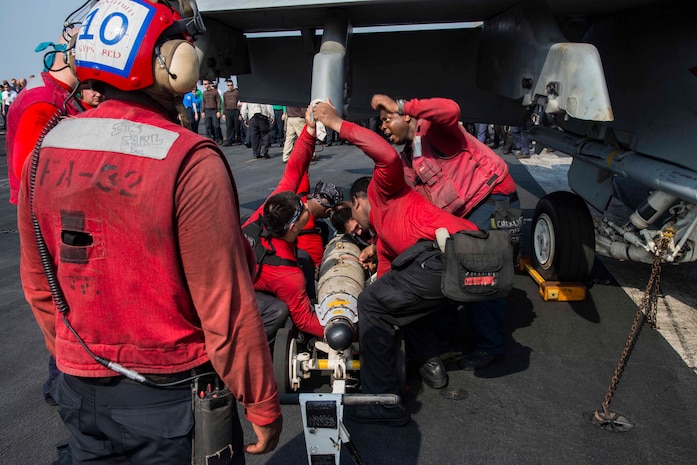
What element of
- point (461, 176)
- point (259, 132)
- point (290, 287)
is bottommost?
point (259, 132)

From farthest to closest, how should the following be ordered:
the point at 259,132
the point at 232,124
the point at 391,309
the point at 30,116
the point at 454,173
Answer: the point at 232,124 → the point at 259,132 → the point at 454,173 → the point at 391,309 → the point at 30,116

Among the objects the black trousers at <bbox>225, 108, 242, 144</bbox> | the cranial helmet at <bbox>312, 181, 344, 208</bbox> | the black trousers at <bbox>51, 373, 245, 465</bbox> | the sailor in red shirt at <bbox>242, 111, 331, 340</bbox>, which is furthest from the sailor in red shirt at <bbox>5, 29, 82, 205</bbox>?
the black trousers at <bbox>225, 108, 242, 144</bbox>

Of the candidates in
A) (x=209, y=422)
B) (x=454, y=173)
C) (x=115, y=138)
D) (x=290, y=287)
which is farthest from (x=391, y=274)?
(x=115, y=138)

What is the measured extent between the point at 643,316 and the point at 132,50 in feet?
13.1

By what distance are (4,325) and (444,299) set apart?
3.88m

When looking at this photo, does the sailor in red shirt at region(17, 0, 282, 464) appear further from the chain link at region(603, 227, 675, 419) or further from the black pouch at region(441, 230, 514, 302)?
the chain link at region(603, 227, 675, 419)

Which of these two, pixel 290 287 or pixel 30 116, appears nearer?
pixel 30 116

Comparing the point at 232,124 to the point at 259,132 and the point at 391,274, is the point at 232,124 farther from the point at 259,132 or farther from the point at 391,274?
the point at 391,274

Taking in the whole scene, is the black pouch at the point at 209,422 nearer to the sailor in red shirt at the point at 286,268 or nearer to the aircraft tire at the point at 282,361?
the aircraft tire at the point at 282,361

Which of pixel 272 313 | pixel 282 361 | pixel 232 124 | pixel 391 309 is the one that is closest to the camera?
pixel 391 309

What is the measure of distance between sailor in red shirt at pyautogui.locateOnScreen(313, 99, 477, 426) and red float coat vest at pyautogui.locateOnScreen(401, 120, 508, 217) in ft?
1.75

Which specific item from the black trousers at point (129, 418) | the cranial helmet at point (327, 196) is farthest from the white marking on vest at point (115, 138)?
the cranial helmet at point (327, 196)

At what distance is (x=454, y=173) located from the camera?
Answer: 378 cm

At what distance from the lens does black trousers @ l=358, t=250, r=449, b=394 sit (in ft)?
9.77
